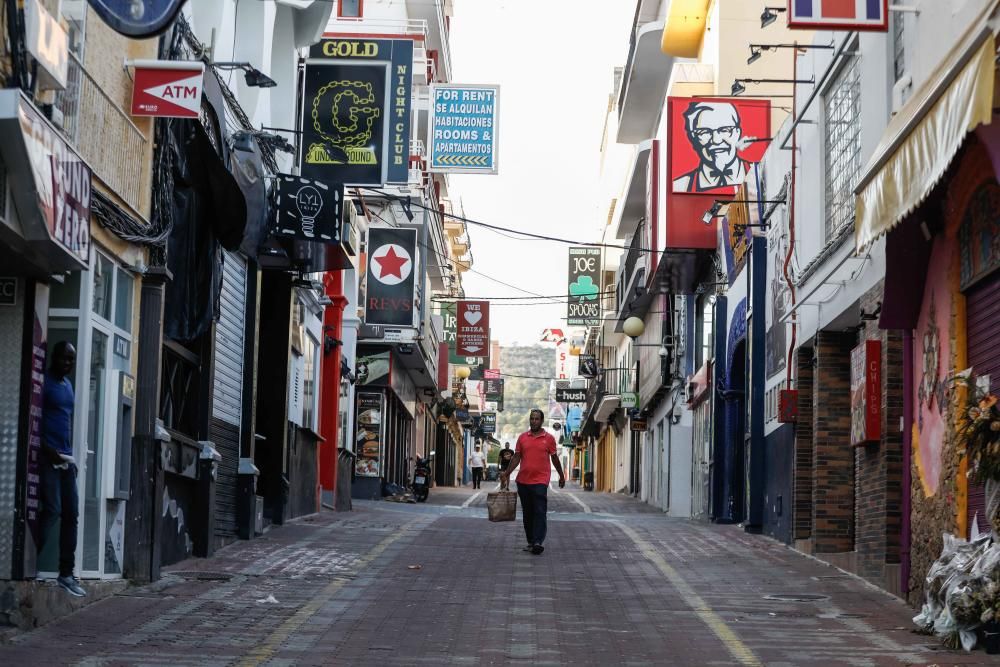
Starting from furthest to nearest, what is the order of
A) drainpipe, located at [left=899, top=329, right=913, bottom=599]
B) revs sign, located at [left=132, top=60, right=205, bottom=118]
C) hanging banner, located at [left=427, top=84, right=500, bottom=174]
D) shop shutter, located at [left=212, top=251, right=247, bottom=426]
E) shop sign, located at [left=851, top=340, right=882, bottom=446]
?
hanging banner, located at [left=427, top=84, right=500, bottom=174], shop shutter, located at [left=212, top=251, right=247, bottom=426], shop sign, located at [left=851, top=340, right=882, bottom=446], drainpipe, located at [left=899, top=329, right=913, bottom=599], revs sign, located at [left=132, top=60, right=205, bottom=118]

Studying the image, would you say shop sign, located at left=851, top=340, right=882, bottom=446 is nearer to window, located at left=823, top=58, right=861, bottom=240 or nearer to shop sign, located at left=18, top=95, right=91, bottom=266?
window, located at left=823, top=58, right=861, bottom=240

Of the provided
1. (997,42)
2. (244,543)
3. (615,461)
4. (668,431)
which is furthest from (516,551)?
(615,461)

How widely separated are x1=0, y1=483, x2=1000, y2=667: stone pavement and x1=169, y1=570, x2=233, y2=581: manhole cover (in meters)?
0.03

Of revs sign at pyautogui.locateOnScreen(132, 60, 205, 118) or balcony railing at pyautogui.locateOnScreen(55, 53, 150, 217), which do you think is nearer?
balcony railing at pyautogui.locateOnScreen(55, 53, 150, 217)

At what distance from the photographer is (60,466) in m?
10.9

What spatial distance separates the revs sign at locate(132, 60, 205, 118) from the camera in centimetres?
1279

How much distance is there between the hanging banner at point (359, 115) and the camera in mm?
21312

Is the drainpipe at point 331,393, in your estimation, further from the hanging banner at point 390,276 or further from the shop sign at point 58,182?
the shop sign at point 58,182

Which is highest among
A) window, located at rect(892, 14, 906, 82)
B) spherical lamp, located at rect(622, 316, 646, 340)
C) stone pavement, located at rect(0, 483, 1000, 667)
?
window, located at rect(892, 14, 906, 82)

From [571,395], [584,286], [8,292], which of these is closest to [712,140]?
[8,292]

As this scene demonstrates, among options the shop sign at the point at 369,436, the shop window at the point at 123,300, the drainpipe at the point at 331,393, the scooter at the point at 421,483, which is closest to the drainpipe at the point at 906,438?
the shop window at the point at 123,300

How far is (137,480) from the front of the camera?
1327cm

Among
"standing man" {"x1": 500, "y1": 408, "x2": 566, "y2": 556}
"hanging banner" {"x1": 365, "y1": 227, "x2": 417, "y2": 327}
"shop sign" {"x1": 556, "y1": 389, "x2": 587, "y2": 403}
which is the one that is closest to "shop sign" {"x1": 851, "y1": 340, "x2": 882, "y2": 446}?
"standing man" {"x1": 500, "y1": 408, "x2": 566, "y2": 556}

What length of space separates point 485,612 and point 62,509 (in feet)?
11.1
